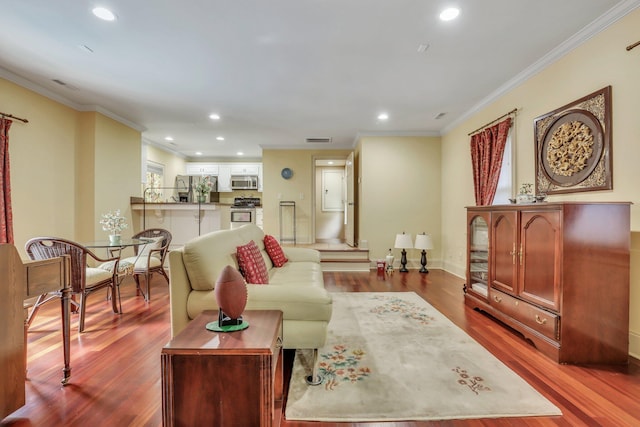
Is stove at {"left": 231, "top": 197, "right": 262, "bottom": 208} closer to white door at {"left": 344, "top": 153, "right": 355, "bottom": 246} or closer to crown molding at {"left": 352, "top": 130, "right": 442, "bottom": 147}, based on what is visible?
white door at {"left": 344, "top": 153, "right": 355, "bottom": 246}

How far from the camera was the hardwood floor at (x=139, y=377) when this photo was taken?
1.56 meters

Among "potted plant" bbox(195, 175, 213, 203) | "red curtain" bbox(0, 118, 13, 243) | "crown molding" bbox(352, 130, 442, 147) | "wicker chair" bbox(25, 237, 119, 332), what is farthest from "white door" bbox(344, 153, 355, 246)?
"red curtain" bbox(0, 118, 13, 243)

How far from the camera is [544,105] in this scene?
3.06 metres

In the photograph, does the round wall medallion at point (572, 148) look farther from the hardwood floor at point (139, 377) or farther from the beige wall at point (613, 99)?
the hardwood floor at point (139, 377)

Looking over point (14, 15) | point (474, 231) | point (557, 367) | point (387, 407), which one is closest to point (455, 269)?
point (474, 231)

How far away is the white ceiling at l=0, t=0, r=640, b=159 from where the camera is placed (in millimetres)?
2258

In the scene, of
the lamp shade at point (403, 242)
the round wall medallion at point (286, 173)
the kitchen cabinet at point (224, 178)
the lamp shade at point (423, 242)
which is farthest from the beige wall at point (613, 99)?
the kitchen cabinet at point (224, 178)

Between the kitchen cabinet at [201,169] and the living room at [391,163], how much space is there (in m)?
0.62

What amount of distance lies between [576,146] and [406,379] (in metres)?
2.52

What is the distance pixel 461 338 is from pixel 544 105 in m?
2.53

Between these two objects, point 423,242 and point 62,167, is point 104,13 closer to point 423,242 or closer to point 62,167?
point 62,167

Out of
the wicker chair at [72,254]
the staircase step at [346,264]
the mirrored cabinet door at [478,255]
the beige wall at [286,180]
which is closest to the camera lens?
the wicker chair at [72,254]

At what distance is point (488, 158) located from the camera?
398 centimetres

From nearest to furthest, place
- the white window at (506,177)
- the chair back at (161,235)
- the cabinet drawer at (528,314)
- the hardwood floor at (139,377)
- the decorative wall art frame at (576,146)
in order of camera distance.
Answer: the hardwood floor at (139,377), the cabinet drawer at (528,314), the decorative wall art frame at (576,146), the white window at (506,177), the chair back at (161,235)
